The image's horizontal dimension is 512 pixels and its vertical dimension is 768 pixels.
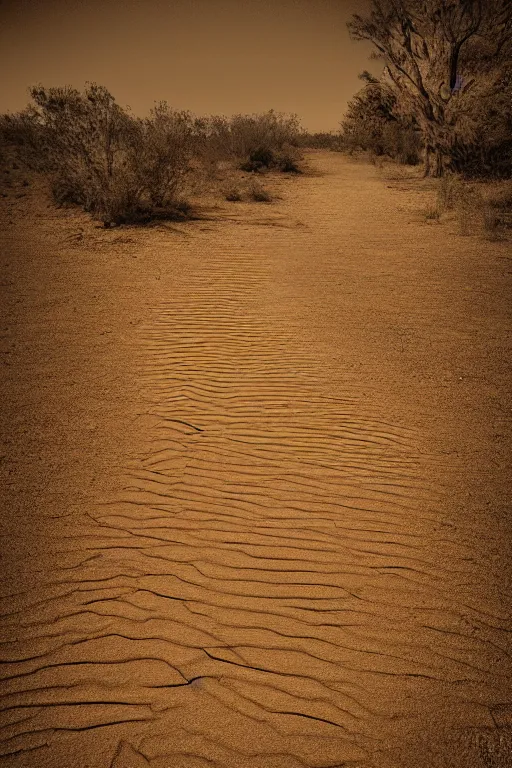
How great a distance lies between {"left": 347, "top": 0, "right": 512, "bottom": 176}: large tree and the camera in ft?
50.2

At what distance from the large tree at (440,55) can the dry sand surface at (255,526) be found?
12.2m

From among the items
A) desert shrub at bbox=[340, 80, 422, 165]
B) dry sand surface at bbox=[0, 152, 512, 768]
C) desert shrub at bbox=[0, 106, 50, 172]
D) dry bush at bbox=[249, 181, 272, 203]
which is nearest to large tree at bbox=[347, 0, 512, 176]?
desert shrub at bbox=[340, 80, 422, 165]

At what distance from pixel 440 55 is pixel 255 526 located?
20.3 meters

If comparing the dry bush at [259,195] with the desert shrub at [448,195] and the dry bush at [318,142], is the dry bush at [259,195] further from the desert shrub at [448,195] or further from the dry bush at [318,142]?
the dry bush at [318,142]

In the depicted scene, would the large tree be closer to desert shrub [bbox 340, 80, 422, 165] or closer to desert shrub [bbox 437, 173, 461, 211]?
desert shrub [bbox 340, 80, 422, 165]

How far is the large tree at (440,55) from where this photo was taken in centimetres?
1529

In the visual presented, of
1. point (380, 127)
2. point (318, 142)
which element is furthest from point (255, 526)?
point (318, 142)

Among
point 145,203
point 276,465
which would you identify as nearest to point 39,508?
point 276,465

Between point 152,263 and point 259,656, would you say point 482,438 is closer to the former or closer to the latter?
point 259,656

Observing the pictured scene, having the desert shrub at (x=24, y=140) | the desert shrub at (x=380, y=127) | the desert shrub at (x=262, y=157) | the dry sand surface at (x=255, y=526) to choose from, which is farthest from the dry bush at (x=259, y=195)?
the desert shrub at (x=380, y=127)

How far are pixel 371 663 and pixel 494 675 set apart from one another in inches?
25.8

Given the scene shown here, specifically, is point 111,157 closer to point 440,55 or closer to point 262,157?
point 262,157

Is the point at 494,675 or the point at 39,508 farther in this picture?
the point at 39,508

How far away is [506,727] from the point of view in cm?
209
